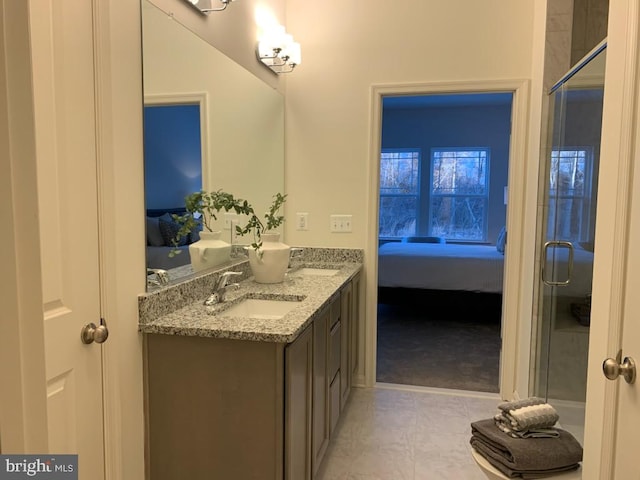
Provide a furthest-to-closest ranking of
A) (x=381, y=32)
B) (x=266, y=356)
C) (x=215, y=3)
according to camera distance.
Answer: (x=381, y=32)
(x=215, y=3)
(x=266, y=356)

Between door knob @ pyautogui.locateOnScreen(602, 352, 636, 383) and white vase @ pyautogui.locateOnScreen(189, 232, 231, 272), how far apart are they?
1.71 metres

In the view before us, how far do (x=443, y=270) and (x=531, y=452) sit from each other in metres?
3.63

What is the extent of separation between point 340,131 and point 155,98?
1.67m

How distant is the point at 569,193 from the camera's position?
2.58m

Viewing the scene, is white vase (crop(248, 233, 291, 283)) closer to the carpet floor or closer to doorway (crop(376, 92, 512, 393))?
the carpet floor

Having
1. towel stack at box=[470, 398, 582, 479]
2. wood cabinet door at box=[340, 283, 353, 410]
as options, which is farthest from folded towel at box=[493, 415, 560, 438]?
wood cabinet door at box=[340, 283, 353, 410]

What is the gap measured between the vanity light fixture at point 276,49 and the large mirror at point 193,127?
0.50 ft

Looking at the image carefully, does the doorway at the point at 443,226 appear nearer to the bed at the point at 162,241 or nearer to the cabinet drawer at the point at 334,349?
the cabinet drawer at the point at 334,349

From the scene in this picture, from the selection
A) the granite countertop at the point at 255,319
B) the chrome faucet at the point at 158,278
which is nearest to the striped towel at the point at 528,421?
the granite countertop at the point at 255,319

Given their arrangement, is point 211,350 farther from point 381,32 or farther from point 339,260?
point 381,32

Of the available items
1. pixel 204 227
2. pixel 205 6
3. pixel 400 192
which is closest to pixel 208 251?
pixel 204 227

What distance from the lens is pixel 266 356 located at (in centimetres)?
168

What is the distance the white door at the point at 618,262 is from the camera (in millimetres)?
1078

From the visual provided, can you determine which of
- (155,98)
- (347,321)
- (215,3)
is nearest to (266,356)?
(155,98)
